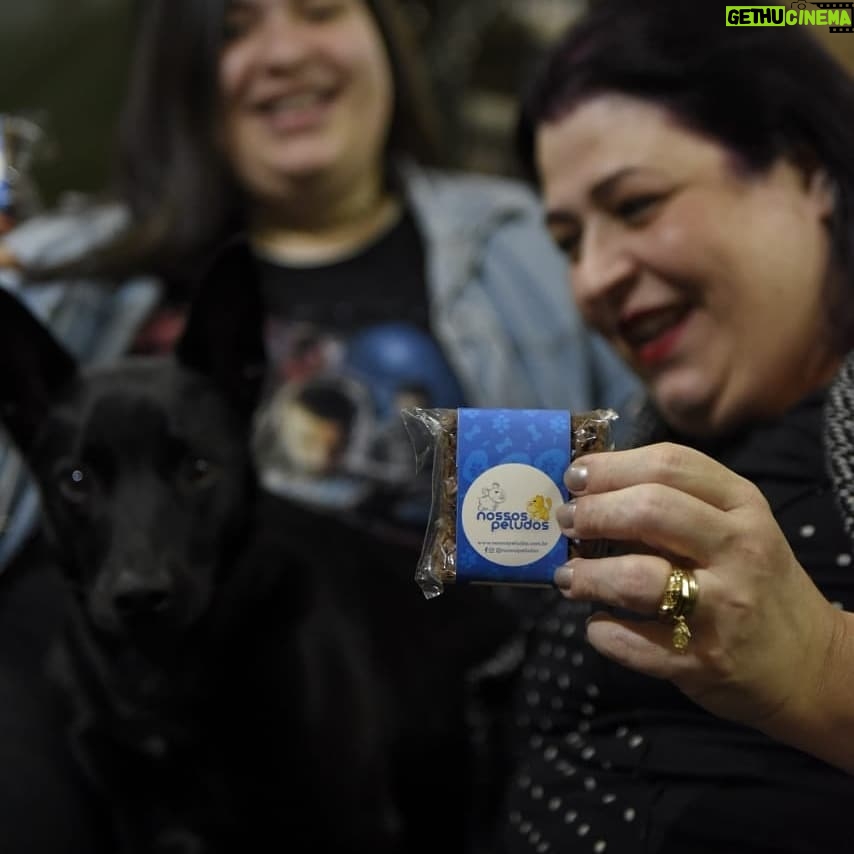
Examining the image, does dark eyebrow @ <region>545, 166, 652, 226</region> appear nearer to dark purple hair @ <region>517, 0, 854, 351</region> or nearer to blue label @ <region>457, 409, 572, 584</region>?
dark purple hair @ <region>517, 0, 854, 351</region>

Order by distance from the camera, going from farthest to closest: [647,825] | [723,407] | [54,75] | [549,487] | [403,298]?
[54,75] → [403,298] → [723,407] → [647,825] → [549,487]

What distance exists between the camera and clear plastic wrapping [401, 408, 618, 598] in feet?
1.79

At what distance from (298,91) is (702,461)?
0.96 metres

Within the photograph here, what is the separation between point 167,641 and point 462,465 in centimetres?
46

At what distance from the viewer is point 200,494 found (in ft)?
2.93

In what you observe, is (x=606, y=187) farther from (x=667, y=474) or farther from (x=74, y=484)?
(x=74, y=484)

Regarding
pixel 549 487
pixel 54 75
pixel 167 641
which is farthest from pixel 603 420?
pixel 54 75

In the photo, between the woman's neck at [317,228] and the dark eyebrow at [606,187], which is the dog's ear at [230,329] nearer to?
the dark eyebrow at [606,187]

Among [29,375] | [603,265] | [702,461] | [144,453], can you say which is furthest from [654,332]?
[29,375]

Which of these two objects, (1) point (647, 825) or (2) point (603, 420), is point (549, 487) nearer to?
(2) point (603, 420)

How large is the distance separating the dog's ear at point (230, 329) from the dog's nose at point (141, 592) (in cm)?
23

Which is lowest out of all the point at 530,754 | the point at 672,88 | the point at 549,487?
the point at 530,754

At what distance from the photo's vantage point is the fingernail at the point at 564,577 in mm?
537

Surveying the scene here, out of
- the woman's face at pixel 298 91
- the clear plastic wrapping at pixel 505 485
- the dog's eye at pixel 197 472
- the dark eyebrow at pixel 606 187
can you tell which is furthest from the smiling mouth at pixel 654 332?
the woman's face at pixel 298 91
